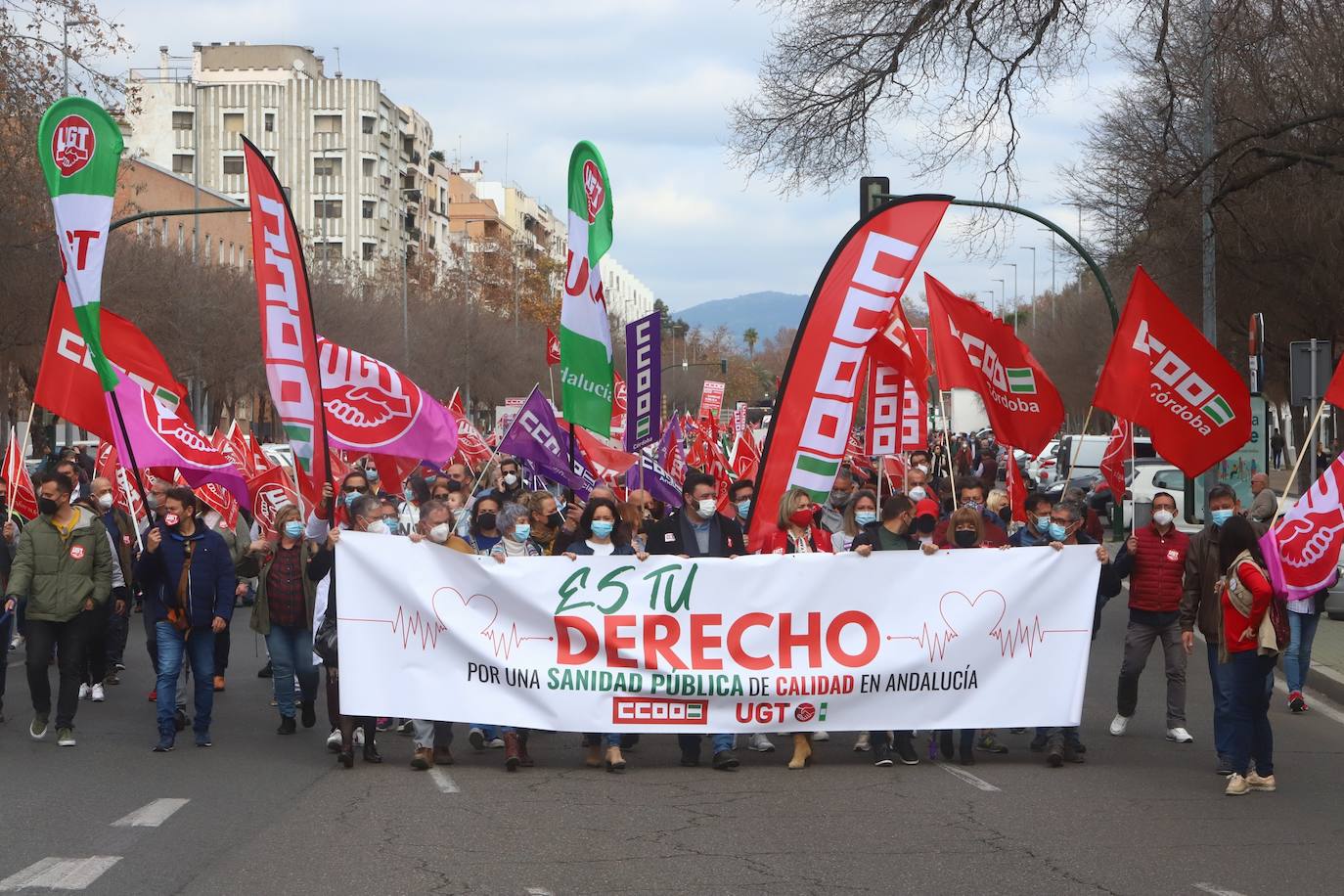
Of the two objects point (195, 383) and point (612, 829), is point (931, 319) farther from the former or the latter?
point (195, 383)

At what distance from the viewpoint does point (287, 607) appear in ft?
37.4

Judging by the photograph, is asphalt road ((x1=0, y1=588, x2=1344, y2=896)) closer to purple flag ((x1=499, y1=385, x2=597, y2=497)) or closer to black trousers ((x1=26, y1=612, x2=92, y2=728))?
black trousers ((x1=26, y1=612, x2=92, y2=728))

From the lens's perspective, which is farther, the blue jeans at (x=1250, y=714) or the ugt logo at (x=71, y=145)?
the ugt logo at (x=71, y=145)

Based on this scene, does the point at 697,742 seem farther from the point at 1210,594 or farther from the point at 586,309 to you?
the point at 586,309

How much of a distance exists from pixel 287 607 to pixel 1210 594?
5.75 meters

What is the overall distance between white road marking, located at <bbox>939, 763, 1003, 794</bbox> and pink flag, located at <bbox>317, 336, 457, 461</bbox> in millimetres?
5914

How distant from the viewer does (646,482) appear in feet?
64.0

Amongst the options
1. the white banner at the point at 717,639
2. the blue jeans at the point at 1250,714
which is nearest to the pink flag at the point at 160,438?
the white banner at the point at 717,639

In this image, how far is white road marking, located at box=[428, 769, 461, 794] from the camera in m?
9.52

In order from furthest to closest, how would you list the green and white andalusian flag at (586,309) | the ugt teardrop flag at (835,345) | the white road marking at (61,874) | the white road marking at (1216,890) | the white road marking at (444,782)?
the green and white andalusian flag at (586,309) < the ugt teardrop flag at (835,345) < the white road marking at (444,782) < the white road marking at (61,874) < the white road marking at (1216,890)

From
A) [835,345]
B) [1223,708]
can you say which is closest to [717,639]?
[835,345]

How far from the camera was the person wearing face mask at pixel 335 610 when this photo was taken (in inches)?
411

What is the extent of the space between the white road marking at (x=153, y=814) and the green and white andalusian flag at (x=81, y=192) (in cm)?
353

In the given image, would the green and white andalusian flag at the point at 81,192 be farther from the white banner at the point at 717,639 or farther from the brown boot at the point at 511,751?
the brown boot at the point at 511,751
